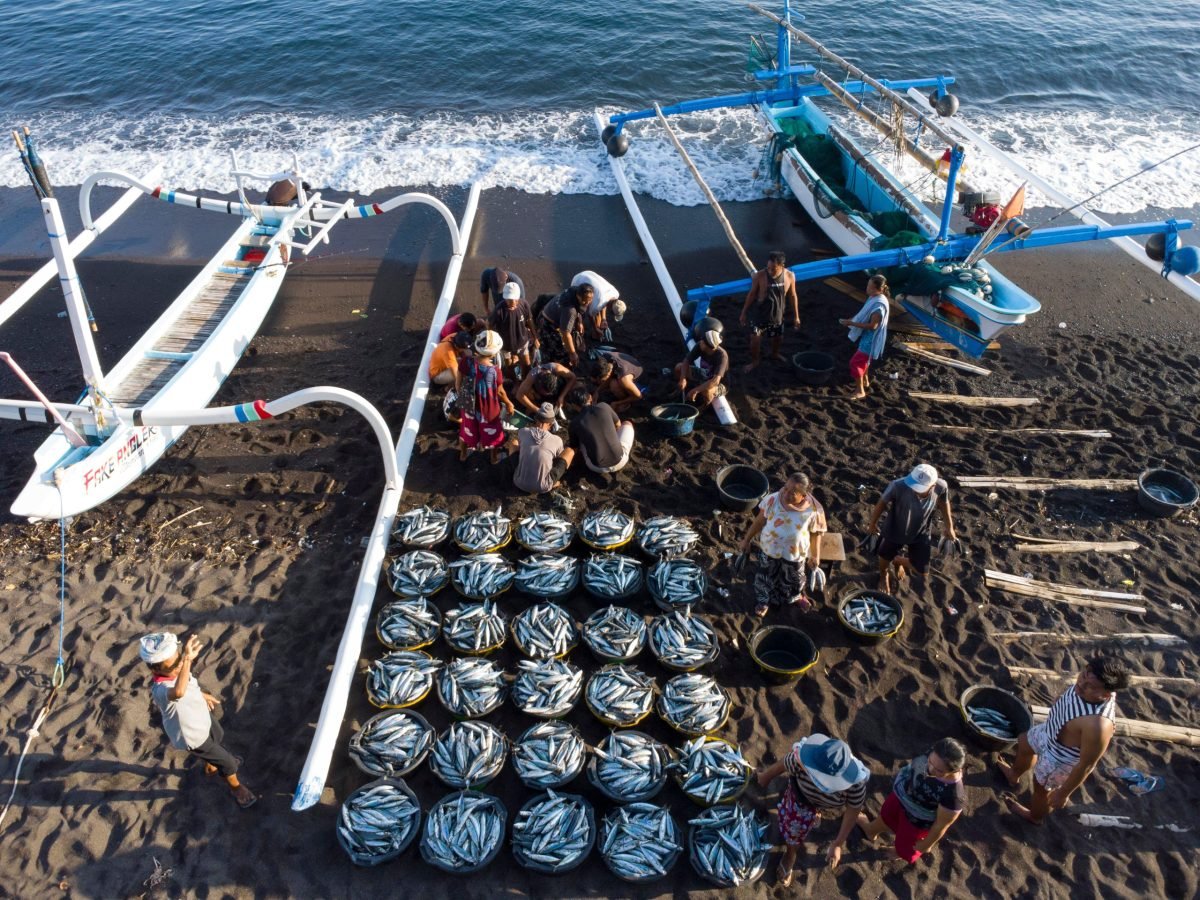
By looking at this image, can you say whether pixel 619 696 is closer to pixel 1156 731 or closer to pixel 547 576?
pixel 547 576

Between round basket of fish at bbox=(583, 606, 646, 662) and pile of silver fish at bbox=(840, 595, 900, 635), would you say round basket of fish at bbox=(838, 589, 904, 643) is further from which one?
round basket of fish at bbox=(583, 606, 646, 662)

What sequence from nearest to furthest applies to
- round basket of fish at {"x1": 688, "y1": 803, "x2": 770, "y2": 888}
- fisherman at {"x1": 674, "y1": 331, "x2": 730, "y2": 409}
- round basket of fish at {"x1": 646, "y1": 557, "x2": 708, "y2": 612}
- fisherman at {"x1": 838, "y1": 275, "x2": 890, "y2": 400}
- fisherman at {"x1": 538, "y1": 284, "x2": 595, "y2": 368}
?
1. round basket of fish at {"x1": 688, "y1": 803, "x2": 770, "y2": 888}
2. round basket of fish at {"x1": 646, "y1": 557, "x2": 708, "y2": 612}
3. fisherman at {"x1": 674, "y1": 331, "x2": 730, "y2": 409}
4. fisherman at {"x1": 838, "y1": 275, "x2": 890, "y2": 400}
5. fisherman at {"x1": 538, "y1": 284, "x2": 595, "y2": 368}

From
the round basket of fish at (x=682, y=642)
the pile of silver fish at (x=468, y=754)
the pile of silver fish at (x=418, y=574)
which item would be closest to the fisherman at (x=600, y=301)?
the pile of silver fish at (x=418, y=574)

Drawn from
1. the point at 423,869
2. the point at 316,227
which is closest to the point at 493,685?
the point at 423,869

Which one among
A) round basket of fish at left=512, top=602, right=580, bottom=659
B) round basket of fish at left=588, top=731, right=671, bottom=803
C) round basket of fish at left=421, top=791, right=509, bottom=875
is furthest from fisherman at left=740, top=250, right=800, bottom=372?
round basket of fish at left=421, top=791, right=509, bottom=875

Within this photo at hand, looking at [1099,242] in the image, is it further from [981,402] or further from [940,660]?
[940,660]

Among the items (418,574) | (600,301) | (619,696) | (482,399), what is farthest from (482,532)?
(600,301)
